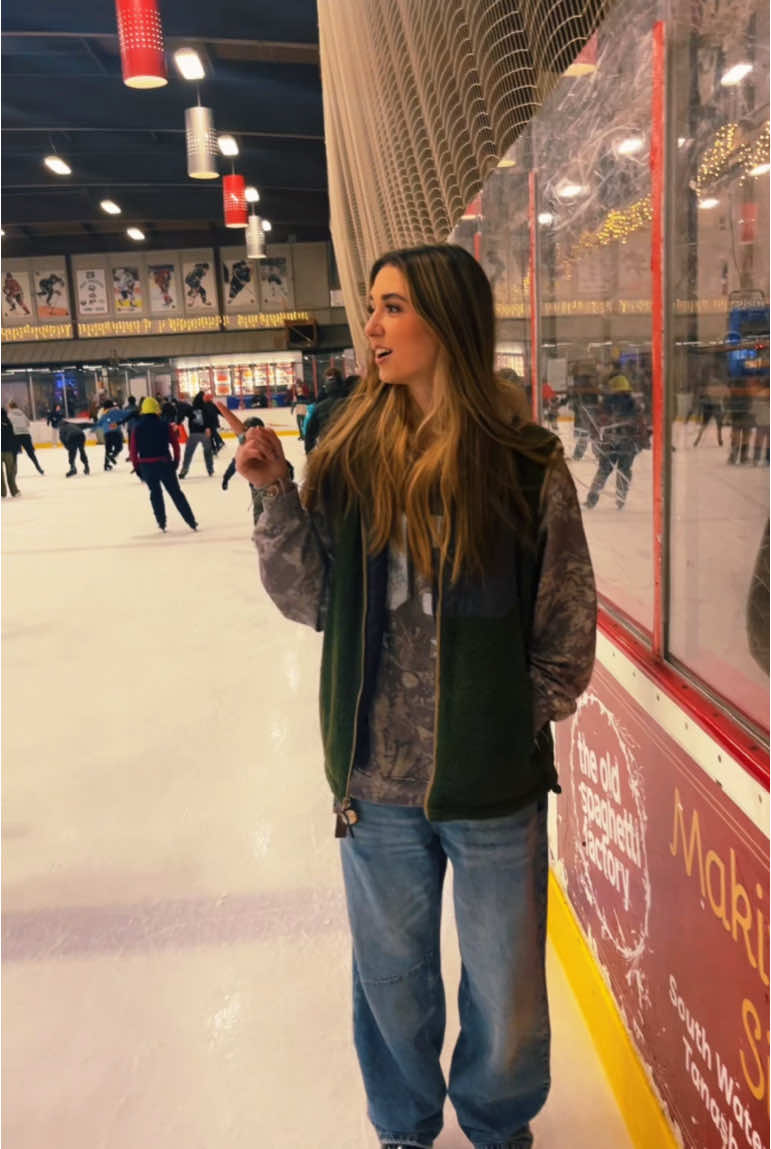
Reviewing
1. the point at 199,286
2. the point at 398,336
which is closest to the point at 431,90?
the point at 398,336

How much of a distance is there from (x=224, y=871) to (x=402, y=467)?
1.65m

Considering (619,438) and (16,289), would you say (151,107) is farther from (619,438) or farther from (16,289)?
(16,289)

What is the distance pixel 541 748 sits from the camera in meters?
1.25

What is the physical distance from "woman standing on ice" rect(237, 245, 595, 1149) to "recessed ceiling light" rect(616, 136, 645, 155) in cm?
47

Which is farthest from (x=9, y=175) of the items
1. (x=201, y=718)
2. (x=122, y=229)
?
(x=201, y=718)

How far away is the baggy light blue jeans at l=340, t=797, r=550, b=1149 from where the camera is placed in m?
1.24

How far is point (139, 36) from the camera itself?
5469mm

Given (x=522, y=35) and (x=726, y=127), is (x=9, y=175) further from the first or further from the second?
(x=726, y=127)

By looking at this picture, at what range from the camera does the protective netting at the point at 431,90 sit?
→ 1872 millimetres

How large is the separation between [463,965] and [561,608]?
550mm

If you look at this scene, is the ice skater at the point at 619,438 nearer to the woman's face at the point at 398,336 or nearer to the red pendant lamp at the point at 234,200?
the woman's face at the point at 398,336

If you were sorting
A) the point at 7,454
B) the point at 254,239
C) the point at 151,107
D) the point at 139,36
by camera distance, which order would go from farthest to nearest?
the point at 254,239 → the point at 7,454 → the point at 151,107 → the point at 139,36

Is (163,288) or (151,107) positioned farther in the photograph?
(163,288)

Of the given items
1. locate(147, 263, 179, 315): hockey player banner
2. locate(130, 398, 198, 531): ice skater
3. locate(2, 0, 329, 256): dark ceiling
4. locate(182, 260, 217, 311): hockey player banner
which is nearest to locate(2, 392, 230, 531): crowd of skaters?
locate(130, 398, 198, 531): ice skater
